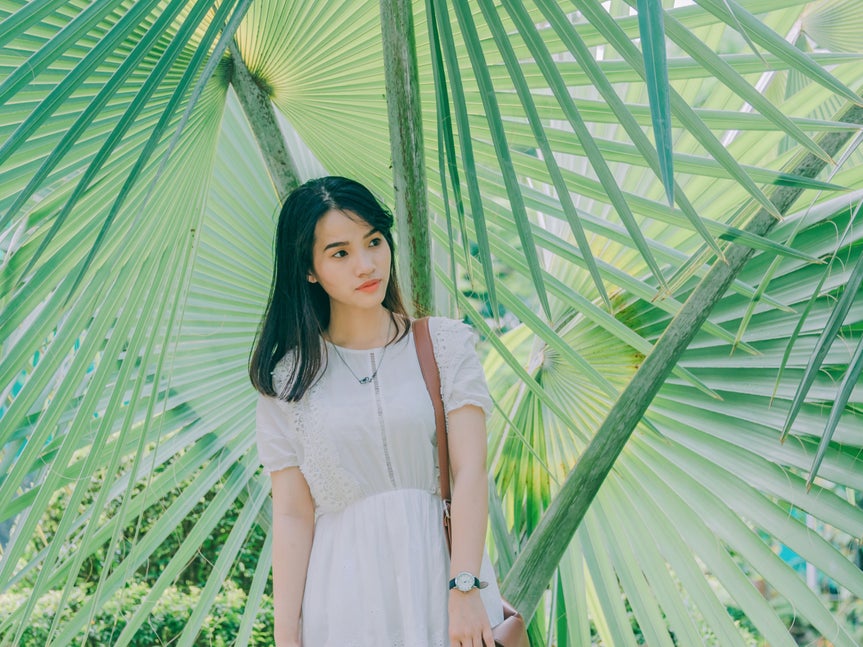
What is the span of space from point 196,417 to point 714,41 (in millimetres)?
1182

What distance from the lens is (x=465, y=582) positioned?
1169mm

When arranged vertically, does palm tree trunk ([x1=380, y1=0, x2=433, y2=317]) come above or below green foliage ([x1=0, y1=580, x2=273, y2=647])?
below

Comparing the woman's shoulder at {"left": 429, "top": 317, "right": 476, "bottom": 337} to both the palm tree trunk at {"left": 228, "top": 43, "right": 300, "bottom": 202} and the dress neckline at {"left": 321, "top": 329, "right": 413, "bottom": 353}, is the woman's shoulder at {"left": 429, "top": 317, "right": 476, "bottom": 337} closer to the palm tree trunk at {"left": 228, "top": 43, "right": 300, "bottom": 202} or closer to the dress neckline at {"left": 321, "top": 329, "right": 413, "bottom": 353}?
the dress neckline at {"left": 321, "top": 329, "right": 413, "bottom": 353}

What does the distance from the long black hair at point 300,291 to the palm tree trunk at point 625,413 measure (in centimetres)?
35

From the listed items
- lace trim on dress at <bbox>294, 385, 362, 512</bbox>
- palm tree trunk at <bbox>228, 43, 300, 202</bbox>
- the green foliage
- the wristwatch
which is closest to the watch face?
the wristwatch

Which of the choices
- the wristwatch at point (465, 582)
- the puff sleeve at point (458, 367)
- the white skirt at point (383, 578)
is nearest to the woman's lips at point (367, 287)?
the puff sleeve at point (458, 367)

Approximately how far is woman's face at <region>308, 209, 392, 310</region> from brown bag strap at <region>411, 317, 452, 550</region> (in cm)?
9

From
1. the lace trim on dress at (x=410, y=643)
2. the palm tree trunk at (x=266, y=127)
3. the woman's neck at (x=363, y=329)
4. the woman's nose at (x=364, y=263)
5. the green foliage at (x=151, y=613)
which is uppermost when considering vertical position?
the green foliage at (x=151, y=613)

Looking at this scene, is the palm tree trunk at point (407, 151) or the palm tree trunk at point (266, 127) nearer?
the palm tree trunk at point (407, 151)

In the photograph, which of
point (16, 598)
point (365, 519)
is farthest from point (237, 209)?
point (16, 598)

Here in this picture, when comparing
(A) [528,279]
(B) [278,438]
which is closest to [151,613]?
(A) [528,279]

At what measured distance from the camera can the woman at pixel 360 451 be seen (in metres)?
1.21

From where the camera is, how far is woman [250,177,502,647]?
121 centimetres

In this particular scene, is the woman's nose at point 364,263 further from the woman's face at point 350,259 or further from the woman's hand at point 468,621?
the woman's hand at point 468,621
